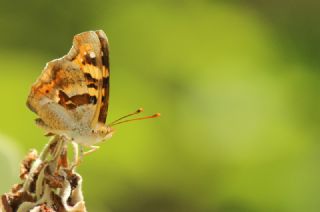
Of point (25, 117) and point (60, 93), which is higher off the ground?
point (60, 93)

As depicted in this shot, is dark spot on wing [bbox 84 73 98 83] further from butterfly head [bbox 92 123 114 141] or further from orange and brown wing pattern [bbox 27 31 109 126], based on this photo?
butterfly head [bbox 92 123 114 141]

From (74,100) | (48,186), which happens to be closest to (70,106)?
(74,100)

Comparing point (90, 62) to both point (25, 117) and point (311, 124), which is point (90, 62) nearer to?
point (25, 117)

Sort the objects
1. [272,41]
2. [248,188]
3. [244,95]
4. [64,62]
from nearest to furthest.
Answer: [64,62]
[248,188]
[244,95]
[272,41]

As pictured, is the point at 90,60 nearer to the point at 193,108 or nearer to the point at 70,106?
the point at 70,106

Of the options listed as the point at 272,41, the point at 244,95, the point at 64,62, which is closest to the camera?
the point at 64,62

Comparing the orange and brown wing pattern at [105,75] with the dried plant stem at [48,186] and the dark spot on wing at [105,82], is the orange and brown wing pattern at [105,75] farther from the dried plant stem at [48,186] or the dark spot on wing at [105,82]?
the dried plant stem at [48,186]

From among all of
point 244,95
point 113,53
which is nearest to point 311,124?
point 244,95
